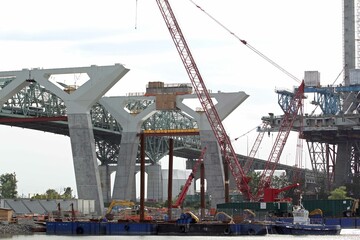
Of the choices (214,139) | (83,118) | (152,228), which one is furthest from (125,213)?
(214,139)

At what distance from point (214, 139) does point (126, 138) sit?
15360mm

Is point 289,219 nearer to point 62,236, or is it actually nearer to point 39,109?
point 62,236

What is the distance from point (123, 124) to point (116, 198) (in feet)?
42.8

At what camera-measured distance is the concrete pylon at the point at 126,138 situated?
182375 millimetres

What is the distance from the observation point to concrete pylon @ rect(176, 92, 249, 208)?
178m

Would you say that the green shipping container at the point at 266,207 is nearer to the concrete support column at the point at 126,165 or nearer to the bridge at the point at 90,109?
the bridge at the point at 90,109

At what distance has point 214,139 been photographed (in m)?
180

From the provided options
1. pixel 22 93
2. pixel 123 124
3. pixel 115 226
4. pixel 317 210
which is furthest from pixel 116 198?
pixel 115 226

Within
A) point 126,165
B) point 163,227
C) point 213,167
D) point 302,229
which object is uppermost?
point 126,165

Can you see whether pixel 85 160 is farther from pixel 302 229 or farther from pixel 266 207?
pixel 302 229

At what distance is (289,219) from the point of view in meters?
138

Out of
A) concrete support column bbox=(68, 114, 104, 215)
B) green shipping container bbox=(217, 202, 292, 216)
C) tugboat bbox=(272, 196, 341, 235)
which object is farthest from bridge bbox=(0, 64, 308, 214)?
tugboat bbox=(272, 196, 341, 235)

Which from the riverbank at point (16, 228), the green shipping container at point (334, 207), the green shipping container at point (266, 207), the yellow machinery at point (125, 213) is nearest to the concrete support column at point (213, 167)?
the green shipping container at point (334, 207)

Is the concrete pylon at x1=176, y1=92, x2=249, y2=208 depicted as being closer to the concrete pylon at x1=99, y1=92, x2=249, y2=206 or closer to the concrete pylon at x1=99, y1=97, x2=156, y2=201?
the concrete pylon at x1=99, y1=92, x2=249, y2=206
